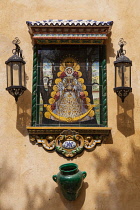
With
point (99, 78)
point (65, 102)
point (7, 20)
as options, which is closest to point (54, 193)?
point (65, 102)

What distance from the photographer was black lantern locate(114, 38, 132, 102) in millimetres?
4219

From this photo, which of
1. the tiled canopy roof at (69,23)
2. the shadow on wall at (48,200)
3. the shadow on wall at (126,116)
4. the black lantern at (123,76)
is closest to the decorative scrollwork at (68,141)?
the shadow on wall at (126,116)

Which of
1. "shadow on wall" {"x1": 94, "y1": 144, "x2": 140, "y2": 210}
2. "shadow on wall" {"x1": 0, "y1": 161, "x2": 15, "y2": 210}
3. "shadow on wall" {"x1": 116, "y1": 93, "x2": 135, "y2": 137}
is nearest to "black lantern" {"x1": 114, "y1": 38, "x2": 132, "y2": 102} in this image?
"shadow on wall" {"x1": 116, "y1": 93, "x2": 135, "y2": 137}

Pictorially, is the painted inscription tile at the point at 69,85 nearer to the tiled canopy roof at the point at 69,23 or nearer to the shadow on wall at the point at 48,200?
the tiled canopy roof at the point at 69,23

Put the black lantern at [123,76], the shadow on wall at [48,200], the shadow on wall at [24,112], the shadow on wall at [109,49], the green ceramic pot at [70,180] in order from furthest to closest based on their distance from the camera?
the shadow on wall at [109,49], the shadow on wall at [24,112], the shadow on wall at [48,200], the black lantern at [123,76], the green ceramic pot at [70,180]

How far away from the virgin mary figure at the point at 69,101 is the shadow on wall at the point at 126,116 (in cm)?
39

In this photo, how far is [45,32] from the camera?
4.49 meters

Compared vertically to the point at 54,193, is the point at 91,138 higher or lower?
higher

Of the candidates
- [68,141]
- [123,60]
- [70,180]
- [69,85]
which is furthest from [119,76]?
[70,180]

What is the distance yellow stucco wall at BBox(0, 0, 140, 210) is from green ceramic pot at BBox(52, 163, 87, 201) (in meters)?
0.13

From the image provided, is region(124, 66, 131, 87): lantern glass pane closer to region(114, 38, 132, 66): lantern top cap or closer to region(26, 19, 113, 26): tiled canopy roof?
region(114, 38, 132, 66): lantern top cap

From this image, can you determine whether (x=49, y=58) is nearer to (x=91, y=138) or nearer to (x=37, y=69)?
(x=37, y=69)

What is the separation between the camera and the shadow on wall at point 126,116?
14.7 ft

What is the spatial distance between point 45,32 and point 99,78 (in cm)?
96
